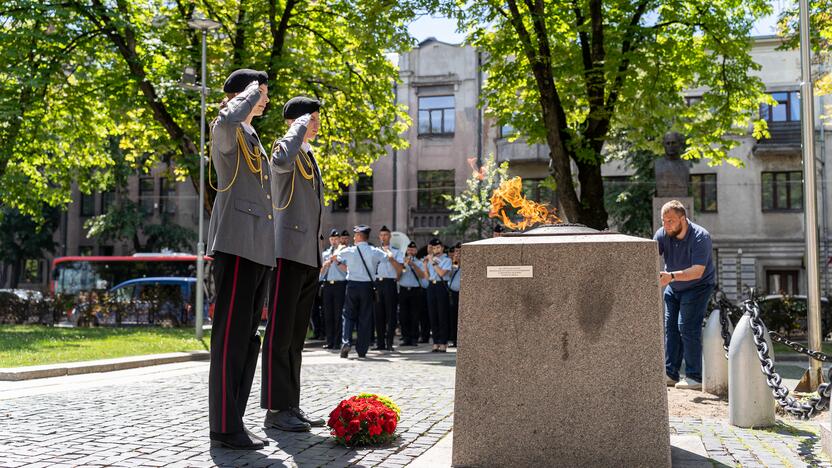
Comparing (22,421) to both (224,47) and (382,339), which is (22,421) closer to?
(382,339)

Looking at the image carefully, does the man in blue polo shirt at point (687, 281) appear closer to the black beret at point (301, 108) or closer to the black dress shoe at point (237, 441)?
the black beret at point (301, 108)

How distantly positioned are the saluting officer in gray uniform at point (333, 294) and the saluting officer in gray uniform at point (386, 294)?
0.74m

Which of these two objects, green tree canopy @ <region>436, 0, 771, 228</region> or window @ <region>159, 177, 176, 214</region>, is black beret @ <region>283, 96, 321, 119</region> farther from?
window @ <region>159, 177, 176, 214</region>

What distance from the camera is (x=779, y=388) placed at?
5957 mm

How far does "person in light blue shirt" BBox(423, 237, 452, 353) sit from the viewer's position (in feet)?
51.9

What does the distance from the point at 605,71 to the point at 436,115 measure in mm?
25436

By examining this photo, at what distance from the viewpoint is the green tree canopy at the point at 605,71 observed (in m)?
17.1

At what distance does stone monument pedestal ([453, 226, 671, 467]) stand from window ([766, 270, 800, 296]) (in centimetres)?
3578

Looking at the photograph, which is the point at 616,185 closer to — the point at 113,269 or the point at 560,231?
the point at 113,269

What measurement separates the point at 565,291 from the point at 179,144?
18.1 metres

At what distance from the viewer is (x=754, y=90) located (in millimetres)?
19234

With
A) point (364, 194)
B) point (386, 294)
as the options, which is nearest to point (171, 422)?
point (386, 294)

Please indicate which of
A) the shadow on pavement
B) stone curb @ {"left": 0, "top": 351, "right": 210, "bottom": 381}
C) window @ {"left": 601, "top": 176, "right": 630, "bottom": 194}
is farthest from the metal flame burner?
window @ {"left": 601, "top": 176, "right": 630, "bottom": 194}

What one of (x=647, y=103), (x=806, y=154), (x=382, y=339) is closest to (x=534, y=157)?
(x=647, y=103)
